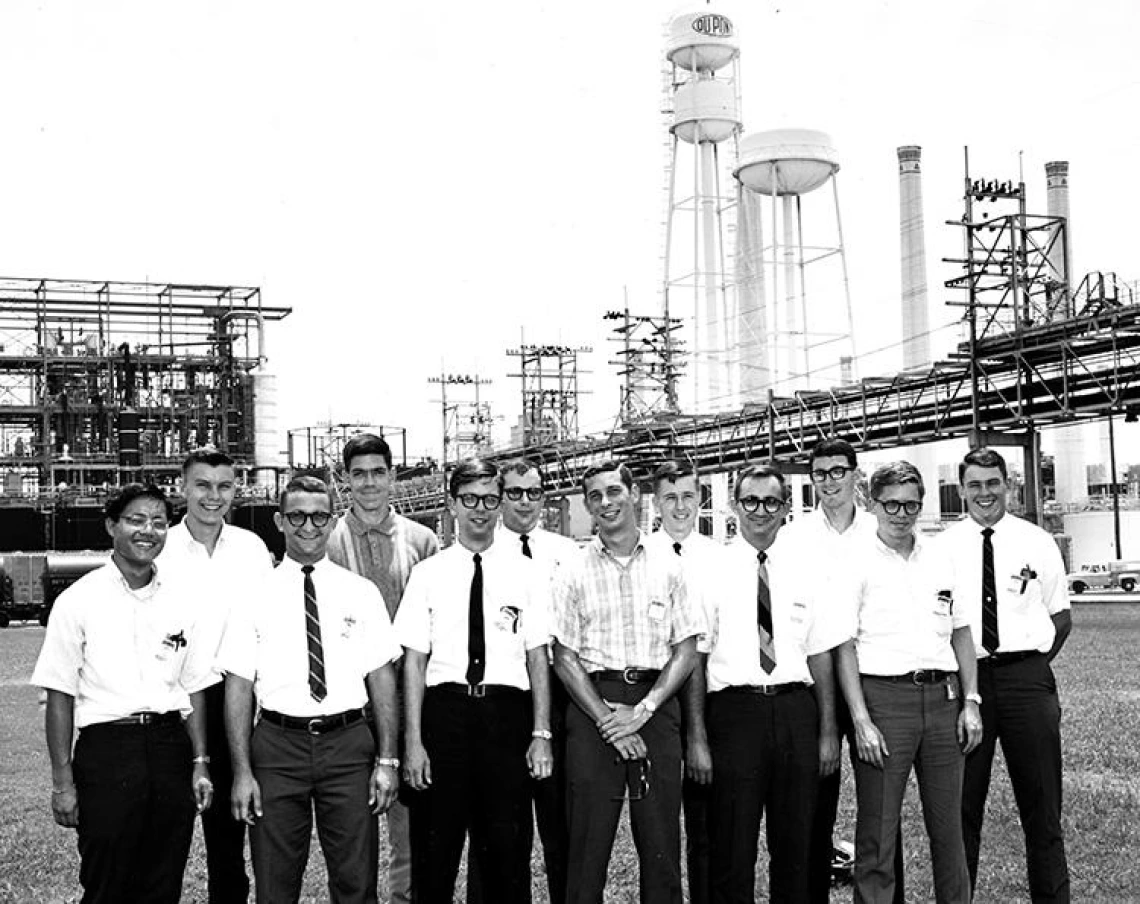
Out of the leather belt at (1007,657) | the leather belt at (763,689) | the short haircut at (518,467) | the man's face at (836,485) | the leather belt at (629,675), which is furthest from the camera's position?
the man's face at (836,485)

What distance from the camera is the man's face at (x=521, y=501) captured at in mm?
7168

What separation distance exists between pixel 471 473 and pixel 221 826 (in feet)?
7.12

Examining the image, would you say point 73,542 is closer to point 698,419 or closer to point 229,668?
point 698,419

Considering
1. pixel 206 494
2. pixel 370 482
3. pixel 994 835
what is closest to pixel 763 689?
pixel 370 482

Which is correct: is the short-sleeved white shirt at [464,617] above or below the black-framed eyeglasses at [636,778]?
above

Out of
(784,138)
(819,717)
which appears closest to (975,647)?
(819,717)

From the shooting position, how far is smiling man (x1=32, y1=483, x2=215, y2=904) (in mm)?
5629

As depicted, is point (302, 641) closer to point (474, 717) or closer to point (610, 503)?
point (474, 717)

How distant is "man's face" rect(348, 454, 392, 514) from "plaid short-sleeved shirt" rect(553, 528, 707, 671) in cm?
119

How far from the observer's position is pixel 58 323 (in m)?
61.4

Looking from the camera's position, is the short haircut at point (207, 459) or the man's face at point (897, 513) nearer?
the man's face at point (897, 513)

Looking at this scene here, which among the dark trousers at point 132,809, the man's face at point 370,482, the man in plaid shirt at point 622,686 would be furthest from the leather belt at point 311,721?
the man's face at point 370,482

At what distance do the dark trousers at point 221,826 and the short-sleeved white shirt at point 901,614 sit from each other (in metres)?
3.13

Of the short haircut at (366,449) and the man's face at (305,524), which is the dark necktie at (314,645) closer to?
the man's face at (305,524)
